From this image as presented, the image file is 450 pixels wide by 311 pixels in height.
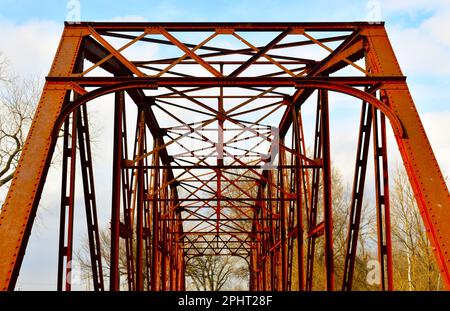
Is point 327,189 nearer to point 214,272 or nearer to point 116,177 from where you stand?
point 116,177

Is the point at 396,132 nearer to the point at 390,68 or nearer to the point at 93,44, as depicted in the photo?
the point at 390,68

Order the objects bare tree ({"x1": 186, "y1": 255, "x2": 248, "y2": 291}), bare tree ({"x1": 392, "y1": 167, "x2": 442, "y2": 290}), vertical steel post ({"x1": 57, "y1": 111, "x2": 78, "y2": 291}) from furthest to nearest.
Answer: bare tree ({"x1": 186, "y1": 255, "x2": 248, "y2": 291}) < bare tree ({"x1": 392, "y1": 167, "x2": 442, "y2": 290}) < vertical steel post ({"x1": 57, "y1": 111, "x2": 78, "y2": 291})

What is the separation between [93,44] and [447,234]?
7.37 meters

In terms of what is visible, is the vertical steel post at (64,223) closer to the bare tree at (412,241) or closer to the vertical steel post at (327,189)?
the vertical steel post at (327,189)

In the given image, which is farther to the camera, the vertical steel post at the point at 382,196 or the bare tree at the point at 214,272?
the bare tree at the point at 214,272

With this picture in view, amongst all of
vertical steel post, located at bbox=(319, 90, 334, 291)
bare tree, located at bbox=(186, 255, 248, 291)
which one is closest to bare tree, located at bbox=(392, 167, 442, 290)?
vertical steel post, located at bbox=(319, 90, 334, 291)

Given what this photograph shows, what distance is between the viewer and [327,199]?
12.8 m

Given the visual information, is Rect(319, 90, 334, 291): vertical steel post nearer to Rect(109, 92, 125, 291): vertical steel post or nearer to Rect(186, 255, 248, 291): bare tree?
Rect(109, 92, 125, 291): vertical steel post

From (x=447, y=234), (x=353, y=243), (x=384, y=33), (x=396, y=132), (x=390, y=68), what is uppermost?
(x=384, y=33)

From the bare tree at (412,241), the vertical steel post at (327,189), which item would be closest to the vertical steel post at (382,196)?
the vertical steel post at (327,189)

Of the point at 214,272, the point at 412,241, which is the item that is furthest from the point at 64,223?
the point at 214,272

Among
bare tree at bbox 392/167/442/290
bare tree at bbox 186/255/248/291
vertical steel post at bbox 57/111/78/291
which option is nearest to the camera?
vertical steel post at bbox 57/111/78/291

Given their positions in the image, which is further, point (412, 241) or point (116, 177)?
point (412, 241)
